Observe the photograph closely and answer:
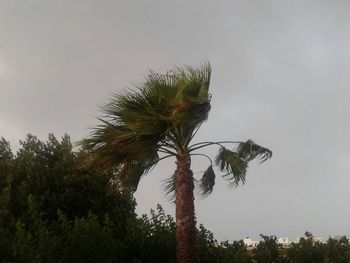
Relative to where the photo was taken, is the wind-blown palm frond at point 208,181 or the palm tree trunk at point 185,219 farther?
the wind-blown palm frond at point 208,181

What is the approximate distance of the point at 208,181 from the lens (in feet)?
35.8

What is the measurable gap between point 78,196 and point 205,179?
4.97m

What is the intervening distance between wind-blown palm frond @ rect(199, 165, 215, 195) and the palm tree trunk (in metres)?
1.84

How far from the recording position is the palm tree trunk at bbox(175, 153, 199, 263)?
8.61 meters

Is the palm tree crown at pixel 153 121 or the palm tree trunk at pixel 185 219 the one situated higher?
the palm tree crown at pixel 153 121

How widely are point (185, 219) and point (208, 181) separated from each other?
7.60 feet

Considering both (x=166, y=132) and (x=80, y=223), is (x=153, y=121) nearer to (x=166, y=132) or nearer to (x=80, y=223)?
(x=166, y=132)

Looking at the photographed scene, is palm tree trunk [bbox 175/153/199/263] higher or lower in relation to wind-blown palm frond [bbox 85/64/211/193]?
lower

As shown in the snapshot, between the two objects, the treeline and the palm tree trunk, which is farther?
the treeline

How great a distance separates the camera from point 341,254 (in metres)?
15.0

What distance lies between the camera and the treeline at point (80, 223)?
10555 millimetres

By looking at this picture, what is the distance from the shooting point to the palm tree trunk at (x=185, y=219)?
861cm

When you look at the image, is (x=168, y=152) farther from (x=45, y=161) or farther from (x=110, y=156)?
(x=45, y=161)

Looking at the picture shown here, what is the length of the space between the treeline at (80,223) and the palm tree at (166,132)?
150 cm
